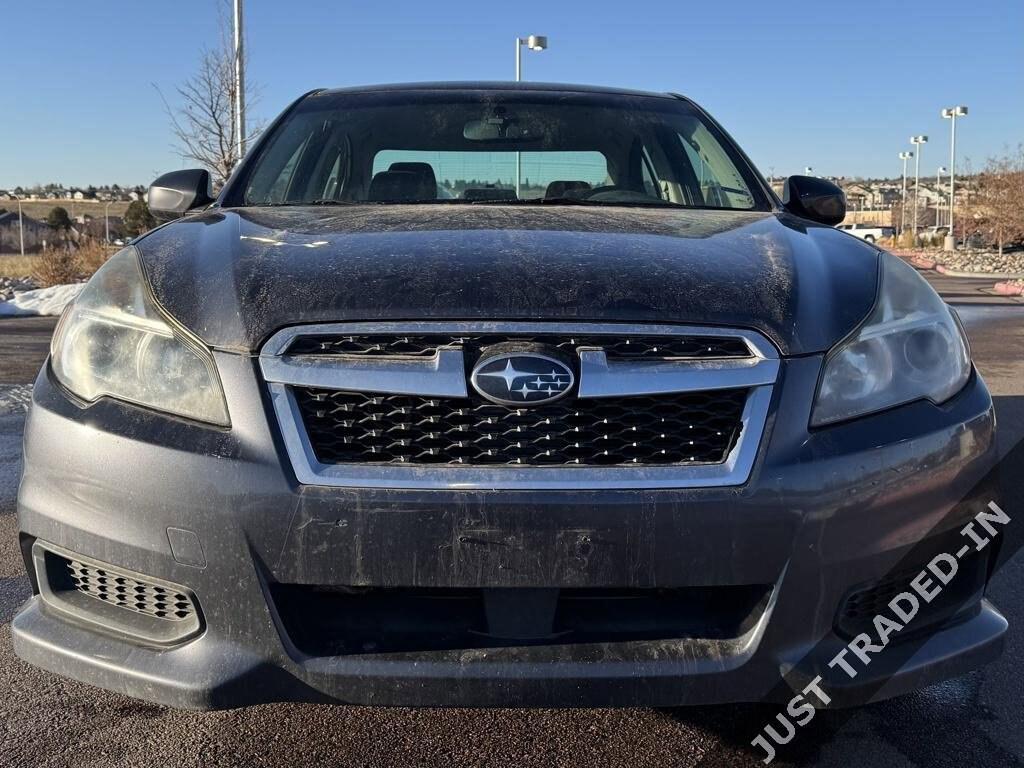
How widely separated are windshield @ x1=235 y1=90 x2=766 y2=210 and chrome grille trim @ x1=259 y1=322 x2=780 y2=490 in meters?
1.43

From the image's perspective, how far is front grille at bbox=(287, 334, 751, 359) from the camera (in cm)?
182

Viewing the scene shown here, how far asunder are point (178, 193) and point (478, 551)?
2.04 m

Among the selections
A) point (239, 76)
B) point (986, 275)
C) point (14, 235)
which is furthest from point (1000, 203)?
point (14, 235)

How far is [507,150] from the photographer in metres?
3.50

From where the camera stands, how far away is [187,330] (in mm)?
1911

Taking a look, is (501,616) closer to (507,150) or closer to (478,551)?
(478,551)

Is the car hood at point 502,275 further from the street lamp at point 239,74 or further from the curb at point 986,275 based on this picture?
the curb at point 986,275

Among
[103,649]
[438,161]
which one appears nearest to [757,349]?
[103,649]

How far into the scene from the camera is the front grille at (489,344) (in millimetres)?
1820

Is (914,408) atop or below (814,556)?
atop

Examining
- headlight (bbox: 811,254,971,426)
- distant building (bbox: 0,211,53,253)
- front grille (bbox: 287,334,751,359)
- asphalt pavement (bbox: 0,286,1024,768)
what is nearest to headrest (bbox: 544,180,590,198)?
headlight (bbox: 811,254,971,426)

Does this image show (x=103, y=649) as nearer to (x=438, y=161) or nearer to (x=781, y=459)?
(x=781, y=459)

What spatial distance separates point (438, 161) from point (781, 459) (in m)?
2.00
